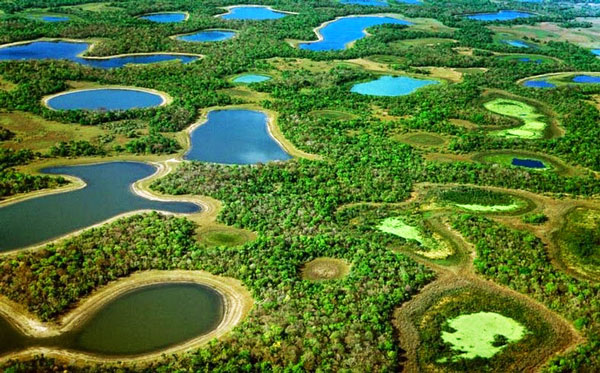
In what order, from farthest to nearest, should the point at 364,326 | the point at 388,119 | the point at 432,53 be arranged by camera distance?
1. the point at 432,53
2. the point at 388,119
3. the point at 364,326

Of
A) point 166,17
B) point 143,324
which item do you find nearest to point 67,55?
point 166,17

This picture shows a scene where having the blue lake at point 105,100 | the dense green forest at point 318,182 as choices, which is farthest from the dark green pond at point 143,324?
the blue lake at point 105,100

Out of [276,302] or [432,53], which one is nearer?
[276,302]

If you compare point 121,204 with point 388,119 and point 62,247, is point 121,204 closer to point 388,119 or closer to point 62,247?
point 62,247

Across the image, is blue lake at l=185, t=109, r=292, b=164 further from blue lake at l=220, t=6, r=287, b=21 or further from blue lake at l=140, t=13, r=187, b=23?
blue lake at l=220, t=6, r=287, b=21

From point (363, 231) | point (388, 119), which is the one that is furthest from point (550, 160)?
point (363, 231)

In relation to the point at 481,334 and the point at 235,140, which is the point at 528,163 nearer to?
the point at 481,334
